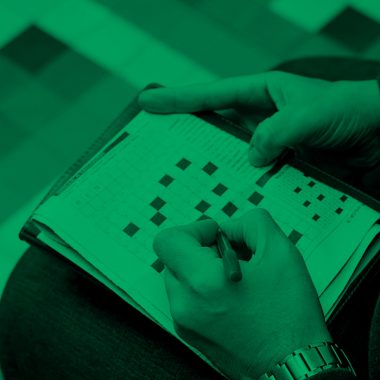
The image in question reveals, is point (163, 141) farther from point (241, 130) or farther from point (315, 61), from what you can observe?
point (315, 61)

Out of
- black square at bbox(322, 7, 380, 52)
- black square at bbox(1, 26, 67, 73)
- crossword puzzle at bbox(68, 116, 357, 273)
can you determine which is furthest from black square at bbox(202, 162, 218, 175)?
black square at bbox(322, 7, 380, 52)

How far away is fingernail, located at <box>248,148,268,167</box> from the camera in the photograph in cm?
92

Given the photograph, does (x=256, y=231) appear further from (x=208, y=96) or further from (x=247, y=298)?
(x=208, y=96)

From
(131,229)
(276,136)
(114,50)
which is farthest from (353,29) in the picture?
(131,229)

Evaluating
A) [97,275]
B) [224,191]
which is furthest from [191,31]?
[97,275]

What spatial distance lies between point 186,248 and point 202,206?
145 millimetres

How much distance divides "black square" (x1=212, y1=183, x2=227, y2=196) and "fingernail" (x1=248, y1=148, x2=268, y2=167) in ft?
0.24

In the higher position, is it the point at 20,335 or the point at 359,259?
the point at 359,259

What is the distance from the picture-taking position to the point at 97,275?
83 cm

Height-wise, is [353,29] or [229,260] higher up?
[353,29]

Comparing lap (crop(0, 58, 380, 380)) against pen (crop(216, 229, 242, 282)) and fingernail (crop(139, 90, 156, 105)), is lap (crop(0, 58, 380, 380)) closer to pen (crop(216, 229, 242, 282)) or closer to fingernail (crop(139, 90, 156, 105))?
pen (crop(216, 229, 242, 282))

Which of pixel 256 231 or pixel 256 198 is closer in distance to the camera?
pixel 256 231

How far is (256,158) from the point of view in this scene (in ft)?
3.03

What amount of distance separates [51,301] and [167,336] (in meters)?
0.22
